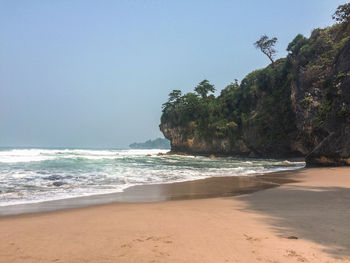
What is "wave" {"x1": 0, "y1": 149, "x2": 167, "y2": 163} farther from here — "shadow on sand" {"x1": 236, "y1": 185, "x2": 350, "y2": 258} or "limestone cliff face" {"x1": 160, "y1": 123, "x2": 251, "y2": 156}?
"shadow on sand" {"x1": 236, "y1": 185, "x2": 350, "y2": 258}

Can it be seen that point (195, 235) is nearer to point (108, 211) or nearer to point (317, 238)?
point (317, 238)

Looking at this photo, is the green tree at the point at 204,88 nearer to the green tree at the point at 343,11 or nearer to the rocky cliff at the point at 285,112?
the rocky cliff at the point at 285,112

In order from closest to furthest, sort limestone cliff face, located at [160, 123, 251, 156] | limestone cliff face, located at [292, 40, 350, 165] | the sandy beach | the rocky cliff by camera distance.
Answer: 1. the sandy beach
2. limestone cliff face, located at [292, 40, 350, 165]
3. the rocky cliff
4. limestone cliff face, located at [160, 123, 251, 156]

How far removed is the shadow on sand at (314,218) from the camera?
11.7 feet

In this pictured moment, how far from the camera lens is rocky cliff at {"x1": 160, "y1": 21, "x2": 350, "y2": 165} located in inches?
768

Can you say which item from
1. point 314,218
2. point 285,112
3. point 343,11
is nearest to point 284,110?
point 285,112

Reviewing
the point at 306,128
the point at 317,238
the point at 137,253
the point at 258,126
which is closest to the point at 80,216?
the point at 137,253

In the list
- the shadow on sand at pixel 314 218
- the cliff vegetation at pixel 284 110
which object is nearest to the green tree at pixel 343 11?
the cliff vegetation at pixel 284 110

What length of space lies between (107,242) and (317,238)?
10.4 ft

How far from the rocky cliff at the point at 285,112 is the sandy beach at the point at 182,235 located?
16.4 meters

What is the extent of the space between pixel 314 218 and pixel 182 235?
2766mm

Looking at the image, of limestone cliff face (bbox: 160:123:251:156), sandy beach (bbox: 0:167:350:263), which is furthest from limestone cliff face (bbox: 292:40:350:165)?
limestone cliff face (bbox: 160:123:251:156)

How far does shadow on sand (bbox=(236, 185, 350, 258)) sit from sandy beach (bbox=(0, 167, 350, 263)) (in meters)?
0.01

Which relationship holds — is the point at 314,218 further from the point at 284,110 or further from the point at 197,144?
the point at 197,144
